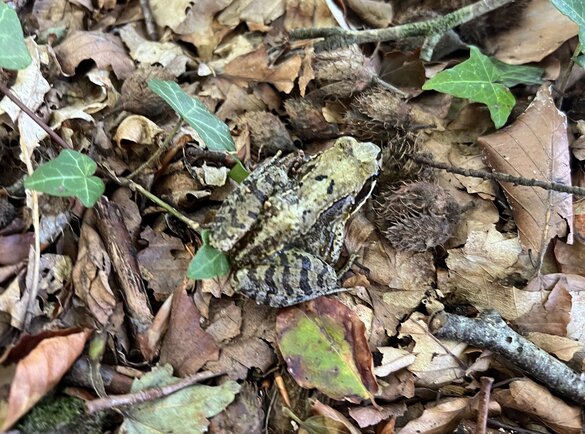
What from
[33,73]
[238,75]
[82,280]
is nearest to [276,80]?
[238,75]

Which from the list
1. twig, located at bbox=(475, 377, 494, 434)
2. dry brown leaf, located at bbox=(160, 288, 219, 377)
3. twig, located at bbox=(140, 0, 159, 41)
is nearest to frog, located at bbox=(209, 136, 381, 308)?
Result: dry brown leaf, located at bbox=(160, 288, 219, 377)

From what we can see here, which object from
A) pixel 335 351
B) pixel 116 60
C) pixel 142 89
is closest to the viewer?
pixel 335 351

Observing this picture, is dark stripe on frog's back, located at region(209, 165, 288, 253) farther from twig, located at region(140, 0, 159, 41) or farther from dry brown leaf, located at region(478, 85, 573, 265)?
twig, located at region(140, 0, 159, 41)

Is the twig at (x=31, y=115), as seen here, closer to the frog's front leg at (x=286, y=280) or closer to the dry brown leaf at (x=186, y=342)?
the dry brown leaf at (x=186, y=342)

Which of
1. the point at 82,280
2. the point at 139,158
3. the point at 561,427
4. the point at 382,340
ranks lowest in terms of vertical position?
the point at 561,427

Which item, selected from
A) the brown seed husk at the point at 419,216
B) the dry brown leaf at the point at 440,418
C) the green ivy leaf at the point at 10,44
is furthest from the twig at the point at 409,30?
the dry brown leaf at the point at 440,418

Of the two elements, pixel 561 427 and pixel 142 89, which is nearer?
pixel 561 427

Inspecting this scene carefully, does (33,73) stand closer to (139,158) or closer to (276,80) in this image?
(139,158)

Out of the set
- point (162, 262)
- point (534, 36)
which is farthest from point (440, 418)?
point (534, 36)
